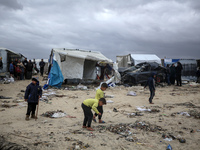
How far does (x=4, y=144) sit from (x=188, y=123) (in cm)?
448

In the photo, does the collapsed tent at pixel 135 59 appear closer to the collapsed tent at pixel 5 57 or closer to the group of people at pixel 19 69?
the group of people at pixel 19 69

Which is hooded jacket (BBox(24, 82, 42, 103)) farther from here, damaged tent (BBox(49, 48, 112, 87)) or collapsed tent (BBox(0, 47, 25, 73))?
collapsed tent (BBox(0, 47, 25, 73))

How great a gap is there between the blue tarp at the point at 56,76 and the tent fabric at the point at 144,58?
532 inches

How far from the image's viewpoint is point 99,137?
374 cm

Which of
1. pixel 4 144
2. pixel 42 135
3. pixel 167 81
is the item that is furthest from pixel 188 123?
pixel 167 81

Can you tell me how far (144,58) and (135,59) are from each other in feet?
5.59

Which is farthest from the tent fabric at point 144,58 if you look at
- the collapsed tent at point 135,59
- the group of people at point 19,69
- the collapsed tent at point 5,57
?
the collapsed tent at point 5,57

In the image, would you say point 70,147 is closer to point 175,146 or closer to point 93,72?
point 175,146

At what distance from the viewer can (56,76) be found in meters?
12.0

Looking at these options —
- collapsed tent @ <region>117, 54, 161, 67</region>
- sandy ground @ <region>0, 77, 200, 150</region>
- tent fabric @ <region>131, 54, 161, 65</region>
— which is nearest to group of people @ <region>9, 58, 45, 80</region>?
sandy ground @ <region>0, 77, 200, 150</region>

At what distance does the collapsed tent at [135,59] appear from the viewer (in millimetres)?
23500

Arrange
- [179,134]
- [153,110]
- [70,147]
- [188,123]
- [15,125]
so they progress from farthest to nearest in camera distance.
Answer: [153,110]
[188,123]
[15,125]
[179,134]
[70,147]

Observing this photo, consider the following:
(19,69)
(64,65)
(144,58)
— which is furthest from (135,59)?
(19,69)

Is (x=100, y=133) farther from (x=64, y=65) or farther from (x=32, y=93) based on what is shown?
(x=64, y=65)
